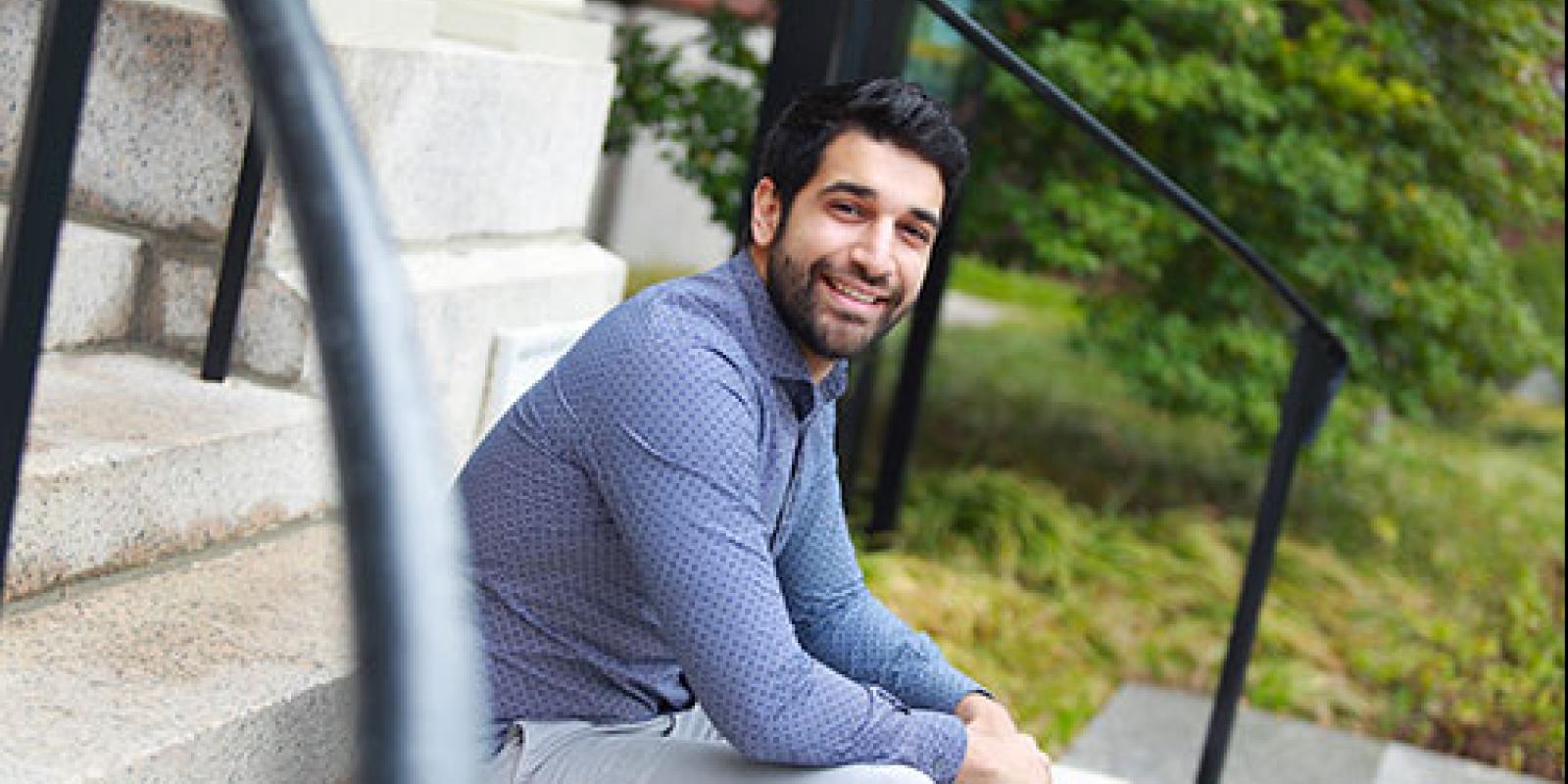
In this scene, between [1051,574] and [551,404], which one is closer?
[551,404]

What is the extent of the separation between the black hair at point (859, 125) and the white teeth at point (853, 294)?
11 cm

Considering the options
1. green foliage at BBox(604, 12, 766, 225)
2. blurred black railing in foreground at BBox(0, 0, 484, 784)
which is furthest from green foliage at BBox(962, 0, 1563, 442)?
blurred black railing in foreground at BBox(0, 0, 484, 784)

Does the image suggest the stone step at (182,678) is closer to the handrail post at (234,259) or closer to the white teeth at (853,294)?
the handrail post at (234,259)

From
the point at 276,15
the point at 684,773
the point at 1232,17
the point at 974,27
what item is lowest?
the point at 684,773

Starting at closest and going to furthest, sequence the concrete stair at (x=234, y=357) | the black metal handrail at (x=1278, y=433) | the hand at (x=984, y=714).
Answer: the concrete stair at (x=234, y=357)
the hand at (x=984, y=714)
the black metal handrail at (x=1278, y=433)

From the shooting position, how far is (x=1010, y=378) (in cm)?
870

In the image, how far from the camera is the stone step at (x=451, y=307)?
3047 mm

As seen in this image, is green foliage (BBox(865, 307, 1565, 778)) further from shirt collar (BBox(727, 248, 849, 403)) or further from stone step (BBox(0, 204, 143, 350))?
shirt collar (BBox(727, 248, 849, 403))

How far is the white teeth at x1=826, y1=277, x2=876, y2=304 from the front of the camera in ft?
7.69

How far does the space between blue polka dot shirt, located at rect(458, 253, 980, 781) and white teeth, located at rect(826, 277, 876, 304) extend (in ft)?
0.26

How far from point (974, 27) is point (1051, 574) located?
10.3 feet

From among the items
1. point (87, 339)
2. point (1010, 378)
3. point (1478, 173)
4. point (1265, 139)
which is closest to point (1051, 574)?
point (1265, 139)

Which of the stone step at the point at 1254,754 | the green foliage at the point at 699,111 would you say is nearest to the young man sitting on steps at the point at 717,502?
the stone step at the point at 1254,754

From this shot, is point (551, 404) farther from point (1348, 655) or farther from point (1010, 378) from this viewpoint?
point (1010, 378)
